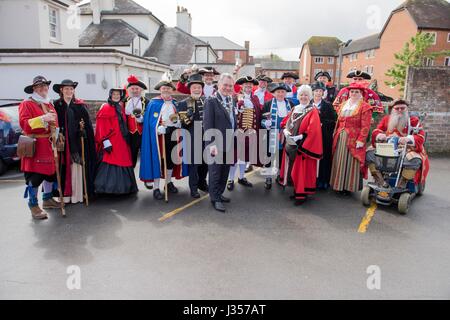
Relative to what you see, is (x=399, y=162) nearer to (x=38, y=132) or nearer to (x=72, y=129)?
(x=72, y=129)

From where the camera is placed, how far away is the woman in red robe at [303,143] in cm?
558

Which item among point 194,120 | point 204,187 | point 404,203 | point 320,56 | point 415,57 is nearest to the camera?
point 404,203

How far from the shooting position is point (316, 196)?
20.4 feet

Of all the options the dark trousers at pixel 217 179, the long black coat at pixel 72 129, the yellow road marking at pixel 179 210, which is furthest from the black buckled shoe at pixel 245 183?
the long black coat at pixel 72 129

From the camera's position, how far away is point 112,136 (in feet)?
18.6

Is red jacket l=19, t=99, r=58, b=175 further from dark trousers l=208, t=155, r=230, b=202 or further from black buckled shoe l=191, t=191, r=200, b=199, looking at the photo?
dark trousers l=208, t=155, r=230, b=202

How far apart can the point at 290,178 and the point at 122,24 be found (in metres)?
26.8

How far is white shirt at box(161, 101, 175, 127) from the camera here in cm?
580

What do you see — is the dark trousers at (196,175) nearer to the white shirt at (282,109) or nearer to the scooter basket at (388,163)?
the white shirt at (282,109)

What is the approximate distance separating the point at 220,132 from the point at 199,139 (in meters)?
0.54

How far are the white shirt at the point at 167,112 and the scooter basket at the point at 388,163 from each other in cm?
345

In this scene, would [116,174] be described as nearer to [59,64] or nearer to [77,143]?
[77,143]

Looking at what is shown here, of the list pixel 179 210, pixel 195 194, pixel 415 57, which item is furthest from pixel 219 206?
pixel 415 57
